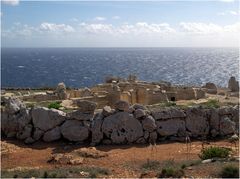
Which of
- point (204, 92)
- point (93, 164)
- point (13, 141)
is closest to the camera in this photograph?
point (93, 164)

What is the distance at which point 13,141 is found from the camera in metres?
22.7

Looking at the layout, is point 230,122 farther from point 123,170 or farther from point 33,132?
point 33,132

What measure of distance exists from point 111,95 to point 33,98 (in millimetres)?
6354

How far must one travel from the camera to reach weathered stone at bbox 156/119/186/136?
75.6ft

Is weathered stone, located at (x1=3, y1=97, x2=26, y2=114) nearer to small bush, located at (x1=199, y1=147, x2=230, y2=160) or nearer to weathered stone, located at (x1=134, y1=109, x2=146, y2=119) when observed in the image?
weathered stone, located at (x1=134, y1=109, x2=146, y2=119)

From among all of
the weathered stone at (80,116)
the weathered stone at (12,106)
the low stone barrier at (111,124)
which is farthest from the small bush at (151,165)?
the weathered stone at (12,106)

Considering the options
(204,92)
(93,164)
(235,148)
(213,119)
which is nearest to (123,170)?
(93,164)

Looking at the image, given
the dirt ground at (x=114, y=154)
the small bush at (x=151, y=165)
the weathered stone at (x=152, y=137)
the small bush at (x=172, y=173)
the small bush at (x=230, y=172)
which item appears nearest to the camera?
the small bush at (x=230, y=172)

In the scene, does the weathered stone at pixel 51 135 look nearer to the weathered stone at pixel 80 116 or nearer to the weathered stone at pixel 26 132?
the weathered stone at pixel 26 132

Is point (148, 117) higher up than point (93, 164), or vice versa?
point (148, 117)

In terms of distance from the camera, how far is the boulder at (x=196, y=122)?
78.1ft

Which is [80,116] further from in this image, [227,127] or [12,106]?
[227,127]

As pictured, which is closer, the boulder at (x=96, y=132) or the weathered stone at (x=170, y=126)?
the boulder at (x=96, y=132)

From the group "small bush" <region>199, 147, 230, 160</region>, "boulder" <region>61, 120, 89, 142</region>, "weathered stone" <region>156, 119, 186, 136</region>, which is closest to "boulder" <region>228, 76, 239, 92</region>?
"weathered stone" <region>156, 119, 186, 136</region>
